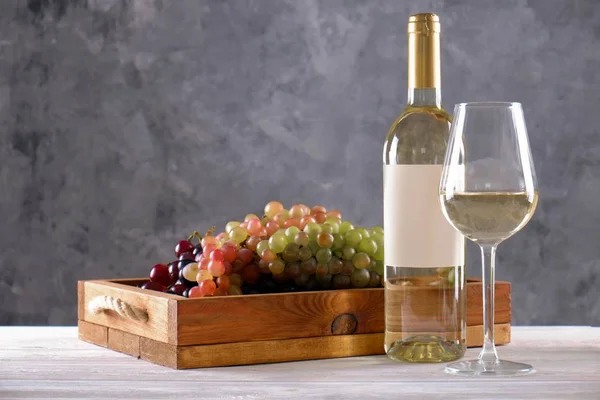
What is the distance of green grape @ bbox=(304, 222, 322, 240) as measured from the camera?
113 centimetres

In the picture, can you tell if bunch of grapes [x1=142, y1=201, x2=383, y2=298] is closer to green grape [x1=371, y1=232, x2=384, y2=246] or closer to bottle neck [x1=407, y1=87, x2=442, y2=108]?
green grape [x1=371, y1=232, x2=384, y2=246]

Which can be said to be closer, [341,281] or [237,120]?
[341,281]

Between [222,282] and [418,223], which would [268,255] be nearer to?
[222,282]

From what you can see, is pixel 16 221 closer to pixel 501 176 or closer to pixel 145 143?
pixel 145 143

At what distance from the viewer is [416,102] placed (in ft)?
3.44

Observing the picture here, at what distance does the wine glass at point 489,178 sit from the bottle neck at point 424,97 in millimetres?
86

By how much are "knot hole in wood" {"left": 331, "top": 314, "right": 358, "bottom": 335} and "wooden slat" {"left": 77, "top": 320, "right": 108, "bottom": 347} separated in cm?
29

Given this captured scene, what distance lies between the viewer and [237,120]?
10.0ft

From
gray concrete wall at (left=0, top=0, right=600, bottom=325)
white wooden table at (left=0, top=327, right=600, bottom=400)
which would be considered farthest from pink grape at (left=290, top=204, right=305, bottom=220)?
gray concrete wall at (left=0, top=0, right=600, bottom=325)

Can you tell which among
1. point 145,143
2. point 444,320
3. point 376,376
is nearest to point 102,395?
point 376,376

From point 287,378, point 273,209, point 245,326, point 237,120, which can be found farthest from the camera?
point 237,120

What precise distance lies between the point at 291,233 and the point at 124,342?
0.24 m

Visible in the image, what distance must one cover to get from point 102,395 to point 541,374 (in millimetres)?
434

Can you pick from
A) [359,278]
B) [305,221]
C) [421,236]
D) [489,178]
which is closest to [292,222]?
[305,221]
